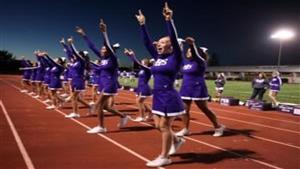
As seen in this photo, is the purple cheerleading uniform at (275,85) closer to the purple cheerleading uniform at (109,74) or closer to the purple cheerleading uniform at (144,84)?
the purple cheerleading uniform at (144,84)

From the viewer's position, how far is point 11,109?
14.0 metres

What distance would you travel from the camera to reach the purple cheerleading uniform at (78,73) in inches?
462

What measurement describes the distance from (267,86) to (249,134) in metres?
11.6

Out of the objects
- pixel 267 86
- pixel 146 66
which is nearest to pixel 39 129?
pixel 146 66

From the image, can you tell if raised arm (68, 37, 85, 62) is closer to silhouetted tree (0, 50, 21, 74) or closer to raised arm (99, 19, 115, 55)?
raised arm (99, 19, 115, 55)

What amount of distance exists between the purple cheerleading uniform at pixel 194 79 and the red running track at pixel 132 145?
3.30 ft

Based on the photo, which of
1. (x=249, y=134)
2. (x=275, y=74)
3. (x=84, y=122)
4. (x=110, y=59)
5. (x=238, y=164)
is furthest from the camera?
(x=275, y=74)

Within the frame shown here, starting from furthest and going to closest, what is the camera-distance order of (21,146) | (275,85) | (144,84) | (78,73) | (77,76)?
(275,85), (144,84), (78,73), (77,76), (21,146)

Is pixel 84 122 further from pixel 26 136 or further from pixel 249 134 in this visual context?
pixel 249 134

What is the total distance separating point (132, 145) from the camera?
7910mm

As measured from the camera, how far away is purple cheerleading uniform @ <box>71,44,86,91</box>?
1173 centimetres

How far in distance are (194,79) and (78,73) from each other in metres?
4.36

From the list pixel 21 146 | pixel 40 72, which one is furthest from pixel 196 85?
pixel 40 72

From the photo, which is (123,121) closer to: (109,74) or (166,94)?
(109,74)
